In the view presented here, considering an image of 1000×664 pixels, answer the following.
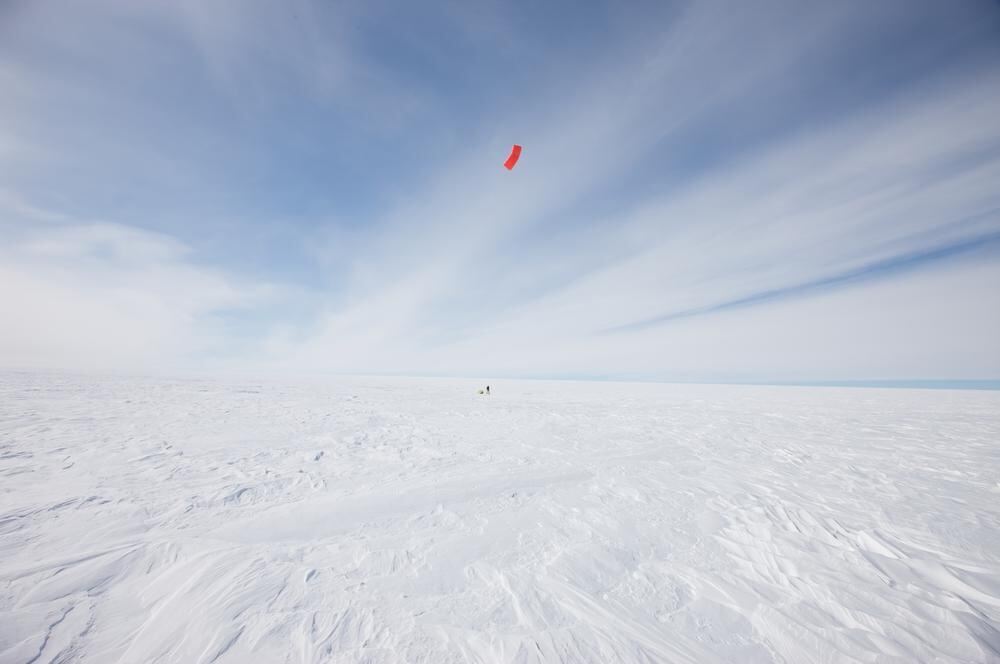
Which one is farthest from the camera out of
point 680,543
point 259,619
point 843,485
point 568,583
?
point 843,485

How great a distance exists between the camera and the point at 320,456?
6812mm

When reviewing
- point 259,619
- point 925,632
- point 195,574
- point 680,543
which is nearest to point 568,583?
point 680,543

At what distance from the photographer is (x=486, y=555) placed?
3516mm

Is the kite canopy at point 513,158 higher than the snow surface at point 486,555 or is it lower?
higher

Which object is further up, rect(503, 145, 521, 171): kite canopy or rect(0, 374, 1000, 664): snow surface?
rect(503, 145, 521, 171): kite canopy

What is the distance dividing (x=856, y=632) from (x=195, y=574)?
18.0 feet

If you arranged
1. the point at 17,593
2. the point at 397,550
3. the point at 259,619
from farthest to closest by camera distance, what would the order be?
the point at 397,550, the point at 17,593, the point at 259,619

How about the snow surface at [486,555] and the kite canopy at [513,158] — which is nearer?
the snow surface at [486,555]

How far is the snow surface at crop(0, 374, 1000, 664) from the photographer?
2479 millimetres

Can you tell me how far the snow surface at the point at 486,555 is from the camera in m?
2.48

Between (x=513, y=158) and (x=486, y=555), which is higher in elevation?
(x=513, y=158)

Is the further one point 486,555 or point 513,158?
point 513,158

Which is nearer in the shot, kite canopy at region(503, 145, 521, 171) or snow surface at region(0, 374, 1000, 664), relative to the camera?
snow surface at region(0, 374, 1000, 664)

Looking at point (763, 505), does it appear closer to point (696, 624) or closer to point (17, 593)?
point (696, 624)
